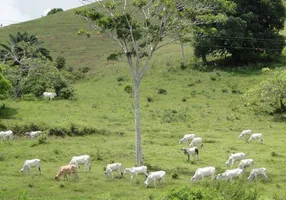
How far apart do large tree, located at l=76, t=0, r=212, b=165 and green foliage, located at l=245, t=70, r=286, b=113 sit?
58.7 ft

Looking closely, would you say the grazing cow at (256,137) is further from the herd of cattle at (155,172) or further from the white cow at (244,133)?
the herd of cattle at (155,172)

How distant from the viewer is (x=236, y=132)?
42.7 metres

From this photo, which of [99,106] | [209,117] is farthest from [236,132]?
[99,106]

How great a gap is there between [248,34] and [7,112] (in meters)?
33.2

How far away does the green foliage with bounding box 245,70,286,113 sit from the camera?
47.2 meters

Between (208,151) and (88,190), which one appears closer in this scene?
(88,190)

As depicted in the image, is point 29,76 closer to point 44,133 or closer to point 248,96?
point 44,133

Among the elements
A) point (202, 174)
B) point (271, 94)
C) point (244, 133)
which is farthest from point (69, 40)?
point (202, 174)

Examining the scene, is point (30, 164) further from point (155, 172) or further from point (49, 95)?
point (49, 95)

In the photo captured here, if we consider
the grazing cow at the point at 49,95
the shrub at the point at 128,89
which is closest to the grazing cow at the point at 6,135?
the grazing cow at the point at 49,95

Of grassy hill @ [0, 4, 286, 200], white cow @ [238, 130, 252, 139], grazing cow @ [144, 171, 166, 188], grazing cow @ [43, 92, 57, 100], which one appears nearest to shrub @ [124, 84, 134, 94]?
grassy hill @ [0, 4, 286, 200]

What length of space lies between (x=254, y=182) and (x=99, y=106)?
27.0m

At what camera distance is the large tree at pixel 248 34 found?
207ft

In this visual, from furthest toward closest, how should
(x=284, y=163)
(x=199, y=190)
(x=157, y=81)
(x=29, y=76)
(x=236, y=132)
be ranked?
(x=157, y=81) < (x=29, y=76) < (x=236, y=132) < (x=284, y=163) < (x=199, y=190)
